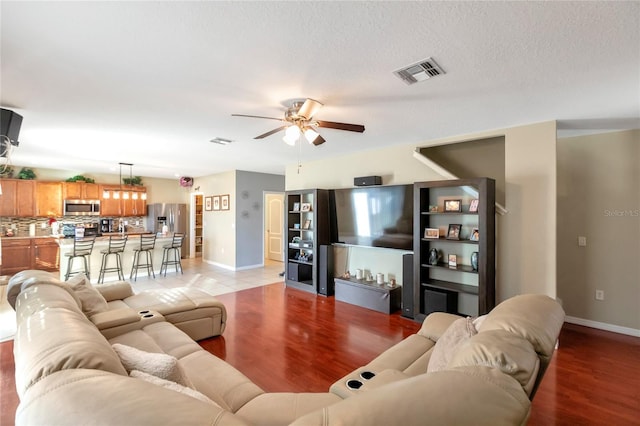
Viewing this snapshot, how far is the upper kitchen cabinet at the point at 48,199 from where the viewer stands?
6.92 meters

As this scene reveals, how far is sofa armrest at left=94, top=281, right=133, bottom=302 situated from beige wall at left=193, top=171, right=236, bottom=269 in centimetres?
366

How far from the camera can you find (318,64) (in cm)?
207

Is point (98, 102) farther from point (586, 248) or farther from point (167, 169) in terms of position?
point (586, 248)

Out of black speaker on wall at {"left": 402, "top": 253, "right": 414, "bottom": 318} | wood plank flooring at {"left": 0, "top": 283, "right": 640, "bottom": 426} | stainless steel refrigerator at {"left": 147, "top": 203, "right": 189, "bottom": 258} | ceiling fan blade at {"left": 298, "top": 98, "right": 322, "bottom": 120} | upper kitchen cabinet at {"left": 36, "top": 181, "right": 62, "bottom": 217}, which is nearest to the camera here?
wood plank flooring at {"left": 0, "top": 283, "right": 640, "bottom": 426}

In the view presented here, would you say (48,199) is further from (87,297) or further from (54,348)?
(54,348)

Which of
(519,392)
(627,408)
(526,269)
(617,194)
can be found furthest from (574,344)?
(519,392)

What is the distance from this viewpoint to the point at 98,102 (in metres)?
2.77


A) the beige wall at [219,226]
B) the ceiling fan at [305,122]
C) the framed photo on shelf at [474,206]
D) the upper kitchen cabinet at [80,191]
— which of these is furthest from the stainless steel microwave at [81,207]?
the framed photo on shelf at [474,206]

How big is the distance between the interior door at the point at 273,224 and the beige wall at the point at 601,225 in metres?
6.68

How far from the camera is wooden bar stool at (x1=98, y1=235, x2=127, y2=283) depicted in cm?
593

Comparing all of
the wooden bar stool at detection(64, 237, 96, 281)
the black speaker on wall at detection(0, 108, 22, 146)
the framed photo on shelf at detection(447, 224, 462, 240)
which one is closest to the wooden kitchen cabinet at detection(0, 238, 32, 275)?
the wooden bar stool at detection(64, 237, 96, 281)

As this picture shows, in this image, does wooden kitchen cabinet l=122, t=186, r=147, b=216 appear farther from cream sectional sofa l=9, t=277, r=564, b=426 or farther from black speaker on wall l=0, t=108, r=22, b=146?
cream sectional sofa l=9, t=277, r=564, b=426

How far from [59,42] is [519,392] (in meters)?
2.86

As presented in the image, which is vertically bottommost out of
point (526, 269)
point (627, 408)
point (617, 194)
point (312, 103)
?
point (627, 408)
